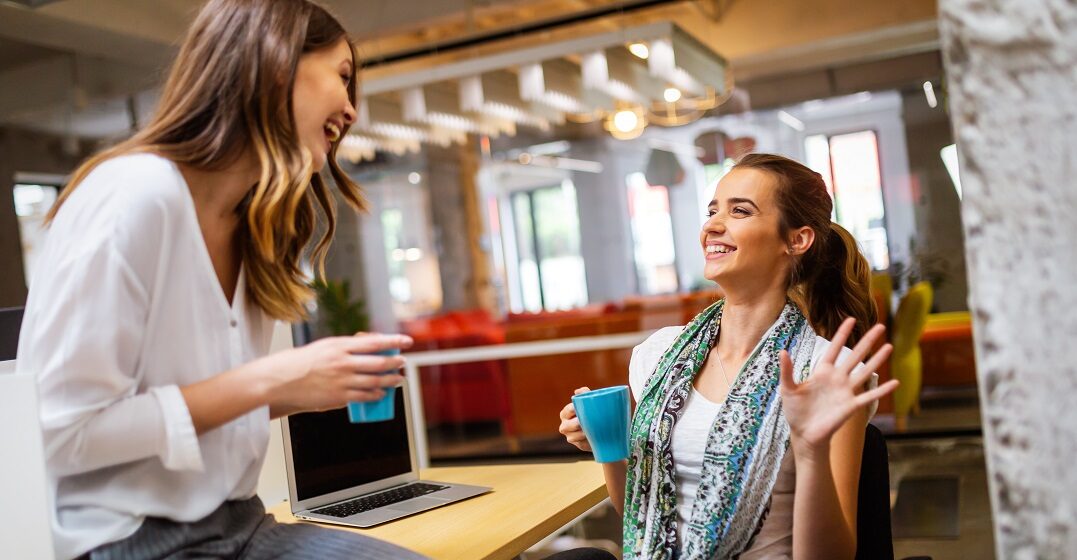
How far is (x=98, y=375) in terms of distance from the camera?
45.2 inches

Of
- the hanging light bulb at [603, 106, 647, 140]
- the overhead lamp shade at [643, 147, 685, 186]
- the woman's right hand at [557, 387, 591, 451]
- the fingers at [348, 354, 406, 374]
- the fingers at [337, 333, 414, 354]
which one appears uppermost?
the hanging light bulb at [603, 106, 647, 140]

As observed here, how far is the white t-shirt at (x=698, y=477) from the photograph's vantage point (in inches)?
68.5

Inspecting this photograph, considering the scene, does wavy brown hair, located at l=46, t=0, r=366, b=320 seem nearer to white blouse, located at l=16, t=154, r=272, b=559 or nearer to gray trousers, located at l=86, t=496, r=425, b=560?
white blouse, located at l=16, t=154, r=272, b=559

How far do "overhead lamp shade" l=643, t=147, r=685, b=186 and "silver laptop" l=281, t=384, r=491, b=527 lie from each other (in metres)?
5.12

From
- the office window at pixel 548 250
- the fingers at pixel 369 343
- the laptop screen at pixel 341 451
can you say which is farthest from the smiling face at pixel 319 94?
the office window at pixel 548 250

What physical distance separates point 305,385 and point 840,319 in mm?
1169

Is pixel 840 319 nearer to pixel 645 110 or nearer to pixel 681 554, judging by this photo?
pixel 681 554

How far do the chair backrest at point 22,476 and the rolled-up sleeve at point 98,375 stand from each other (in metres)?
0.05

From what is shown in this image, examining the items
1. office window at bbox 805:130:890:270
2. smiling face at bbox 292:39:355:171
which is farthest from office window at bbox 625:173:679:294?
smiling face at bbox 292:39:355:171

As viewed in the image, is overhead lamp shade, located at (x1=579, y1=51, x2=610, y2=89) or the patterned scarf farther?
overhead lamp shade, located at (x1=579, y1=51, x2=610, y2=89)

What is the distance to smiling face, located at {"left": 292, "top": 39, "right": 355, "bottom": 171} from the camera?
1356 mm

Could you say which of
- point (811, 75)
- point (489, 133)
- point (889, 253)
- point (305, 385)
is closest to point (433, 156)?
point (489, 133)

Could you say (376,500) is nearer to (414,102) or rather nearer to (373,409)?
(373,409)

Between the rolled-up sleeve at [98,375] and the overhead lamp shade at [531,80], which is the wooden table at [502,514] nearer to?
the rolled-up sleeve at [98,375]
